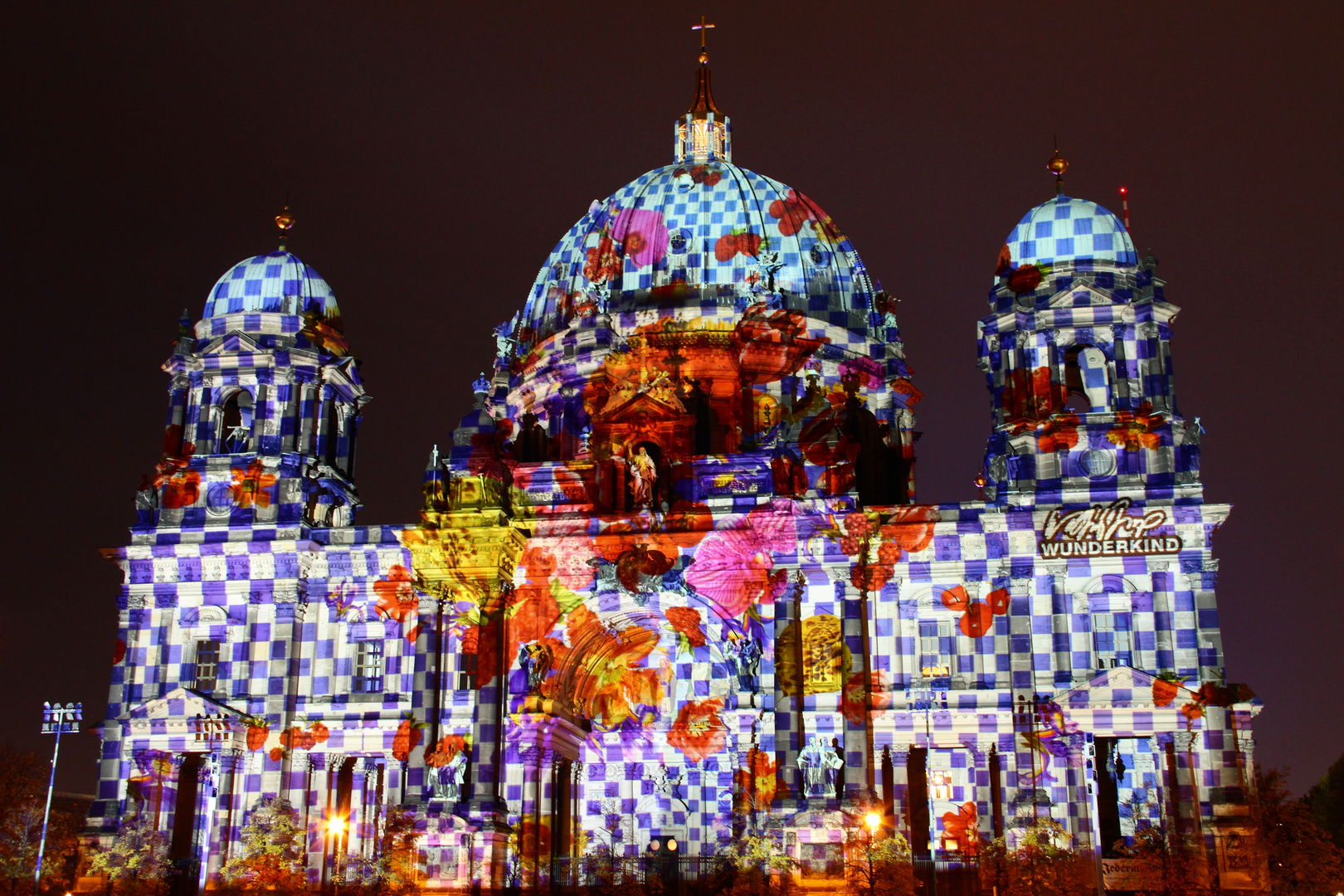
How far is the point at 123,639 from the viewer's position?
6312 centimetres

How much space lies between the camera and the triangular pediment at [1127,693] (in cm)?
5491

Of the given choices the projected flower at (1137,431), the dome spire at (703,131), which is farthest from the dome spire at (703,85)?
the projected flower at (1137,431)

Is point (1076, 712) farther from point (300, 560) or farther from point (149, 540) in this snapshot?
point (149, 540)

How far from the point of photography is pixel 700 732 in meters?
66.4

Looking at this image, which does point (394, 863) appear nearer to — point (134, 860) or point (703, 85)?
point (134, 860)

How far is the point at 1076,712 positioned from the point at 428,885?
2516 cm

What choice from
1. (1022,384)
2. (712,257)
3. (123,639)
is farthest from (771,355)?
(123,639)

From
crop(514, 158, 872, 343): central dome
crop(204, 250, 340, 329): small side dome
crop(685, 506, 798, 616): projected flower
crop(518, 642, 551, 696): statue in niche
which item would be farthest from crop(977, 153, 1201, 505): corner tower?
crop(204, 250, 340, 329): small side dome

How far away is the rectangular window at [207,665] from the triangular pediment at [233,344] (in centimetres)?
1306

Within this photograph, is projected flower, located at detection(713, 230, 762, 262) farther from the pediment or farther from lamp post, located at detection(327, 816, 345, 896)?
lamp post, located at detection(327, 816, 345, 896)

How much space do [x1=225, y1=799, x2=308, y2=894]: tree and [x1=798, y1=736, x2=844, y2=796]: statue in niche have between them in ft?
65.4

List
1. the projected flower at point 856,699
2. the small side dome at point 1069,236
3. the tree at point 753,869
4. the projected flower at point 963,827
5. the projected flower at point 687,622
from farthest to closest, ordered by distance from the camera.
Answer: the small side dome at point 1069,236
the projected flower at point 687,622
the projected flower at point 963,827
the projected flower at point 856,699
the tree at point 753,869

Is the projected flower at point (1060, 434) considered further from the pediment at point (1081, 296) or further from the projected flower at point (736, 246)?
the projected flower at point (736, 246)

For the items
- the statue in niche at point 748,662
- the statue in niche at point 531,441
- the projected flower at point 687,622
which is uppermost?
the statue in niche at point 531,441
